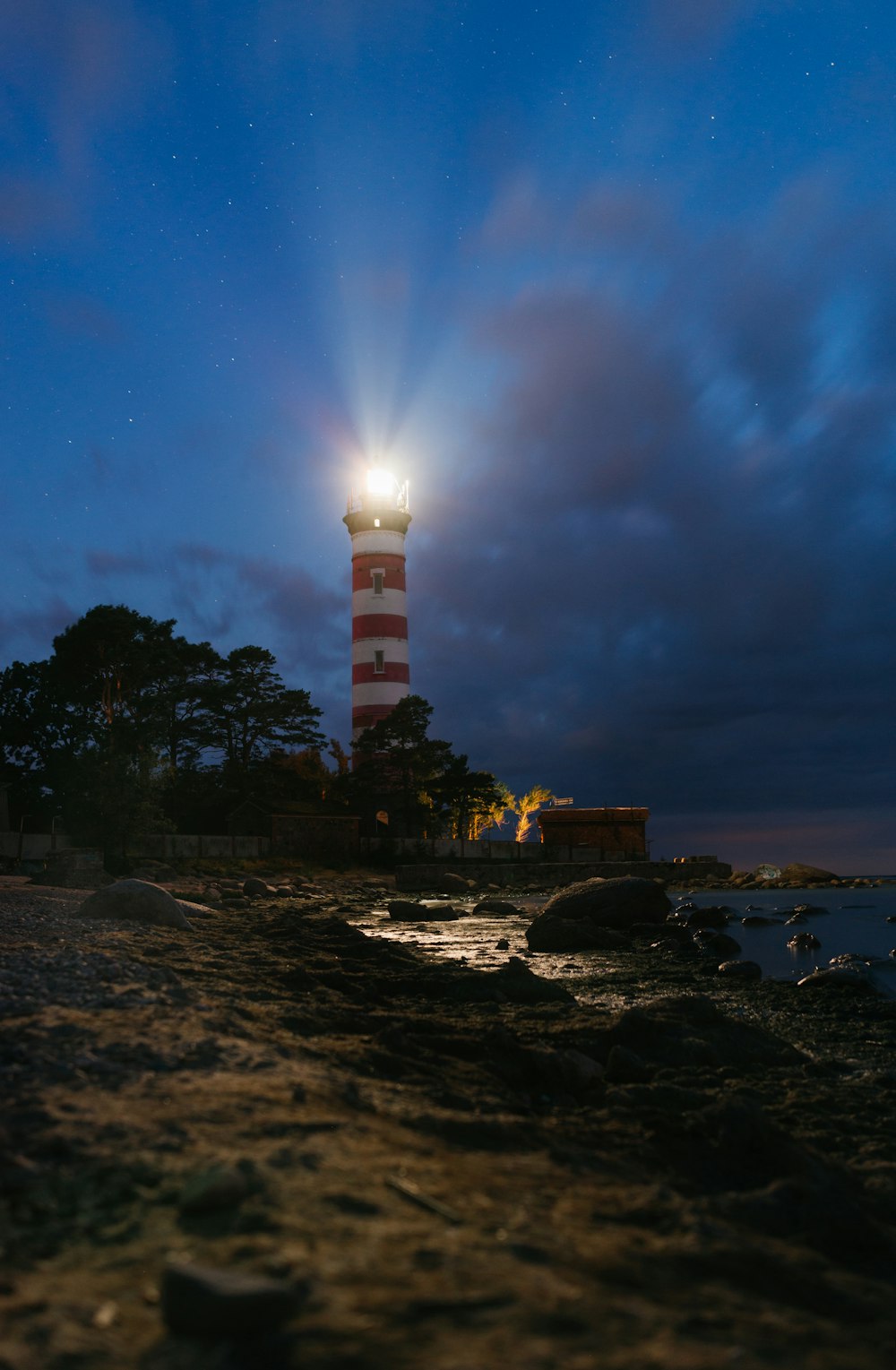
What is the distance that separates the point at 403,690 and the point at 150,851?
18.2 m

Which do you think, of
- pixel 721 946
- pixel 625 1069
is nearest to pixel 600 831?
pixel 721 946

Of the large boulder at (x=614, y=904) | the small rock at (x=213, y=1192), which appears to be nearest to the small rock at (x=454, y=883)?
the large boulder at (x=614, y=904)

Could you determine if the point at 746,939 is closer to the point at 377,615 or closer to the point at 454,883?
the point at 454,883

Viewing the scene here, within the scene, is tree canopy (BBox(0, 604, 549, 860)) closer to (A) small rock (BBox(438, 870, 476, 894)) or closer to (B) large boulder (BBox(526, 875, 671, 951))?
(A) small rock (BBox(438, 870, 476, 894))

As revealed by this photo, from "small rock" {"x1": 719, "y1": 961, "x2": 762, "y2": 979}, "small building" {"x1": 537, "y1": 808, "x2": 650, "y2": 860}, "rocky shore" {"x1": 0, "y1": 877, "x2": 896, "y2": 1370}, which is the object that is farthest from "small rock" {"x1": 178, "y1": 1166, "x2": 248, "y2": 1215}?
"small building" {"x1": 537, "y1": 808, "x2": 650, "y2": 860}

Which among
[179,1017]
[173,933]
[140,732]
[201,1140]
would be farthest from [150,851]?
[201,1140]

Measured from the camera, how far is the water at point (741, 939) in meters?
11.4

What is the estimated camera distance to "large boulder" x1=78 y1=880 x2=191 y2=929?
11422mm

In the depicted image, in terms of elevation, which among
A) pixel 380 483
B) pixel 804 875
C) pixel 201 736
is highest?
pixel 380 483

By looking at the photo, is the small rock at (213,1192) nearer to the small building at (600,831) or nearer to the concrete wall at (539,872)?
the concrete wall at (539,872)

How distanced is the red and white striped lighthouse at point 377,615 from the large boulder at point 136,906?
34.0 m

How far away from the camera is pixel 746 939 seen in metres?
17.0

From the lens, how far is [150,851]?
1243 inches

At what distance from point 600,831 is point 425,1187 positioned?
45.6 metres
